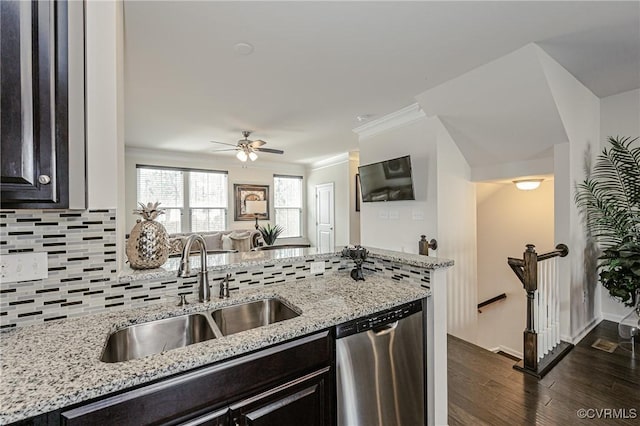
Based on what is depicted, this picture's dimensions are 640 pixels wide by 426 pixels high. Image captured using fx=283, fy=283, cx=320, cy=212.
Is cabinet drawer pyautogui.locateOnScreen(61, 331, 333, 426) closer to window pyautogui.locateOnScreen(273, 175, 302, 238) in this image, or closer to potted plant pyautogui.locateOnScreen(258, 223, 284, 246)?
potted plant pyautogui.locateOnScreen(258, 223, 284, 246)

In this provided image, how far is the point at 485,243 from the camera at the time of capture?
4.46 meters

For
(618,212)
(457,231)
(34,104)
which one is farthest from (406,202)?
(34,104)

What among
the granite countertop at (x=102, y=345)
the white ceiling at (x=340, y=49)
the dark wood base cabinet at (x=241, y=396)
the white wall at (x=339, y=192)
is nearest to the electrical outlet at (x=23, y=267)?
the granite countertop at (x=102, y=345)

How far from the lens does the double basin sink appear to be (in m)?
1.20

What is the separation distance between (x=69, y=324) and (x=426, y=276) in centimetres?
174

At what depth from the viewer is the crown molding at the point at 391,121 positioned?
3.56 m

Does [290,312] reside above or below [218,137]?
below

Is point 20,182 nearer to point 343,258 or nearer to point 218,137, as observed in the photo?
point 343,258

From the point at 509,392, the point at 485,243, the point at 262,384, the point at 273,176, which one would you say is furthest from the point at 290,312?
the point at 273,176

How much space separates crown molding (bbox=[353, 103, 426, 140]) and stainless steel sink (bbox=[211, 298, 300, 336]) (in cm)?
302

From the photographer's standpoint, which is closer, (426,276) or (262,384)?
(262,384)

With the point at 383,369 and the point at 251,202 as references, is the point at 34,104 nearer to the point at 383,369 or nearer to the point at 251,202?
the point at 383,369

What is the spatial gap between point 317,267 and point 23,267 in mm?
1446

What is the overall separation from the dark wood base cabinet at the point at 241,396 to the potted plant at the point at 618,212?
8.98 feet
